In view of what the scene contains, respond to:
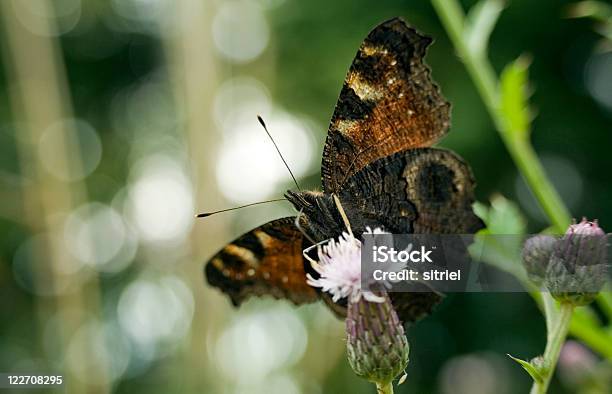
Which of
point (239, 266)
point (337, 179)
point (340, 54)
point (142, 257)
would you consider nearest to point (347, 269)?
point (337, 179)

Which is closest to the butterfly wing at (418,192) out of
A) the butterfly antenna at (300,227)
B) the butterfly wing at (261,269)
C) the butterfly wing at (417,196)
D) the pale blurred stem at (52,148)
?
the butterfly wing at (417,196)

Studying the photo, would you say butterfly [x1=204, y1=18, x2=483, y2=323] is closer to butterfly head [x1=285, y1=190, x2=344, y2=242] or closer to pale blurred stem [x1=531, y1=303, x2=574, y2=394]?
butterfly head [x1=285, y1=190, x2=344, y2=242]

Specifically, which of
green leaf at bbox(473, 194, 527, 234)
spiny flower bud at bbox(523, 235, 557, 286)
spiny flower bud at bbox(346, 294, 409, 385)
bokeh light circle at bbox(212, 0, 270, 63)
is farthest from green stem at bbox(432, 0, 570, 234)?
bokeh light circle at bbox(212, 0, 270, 63)

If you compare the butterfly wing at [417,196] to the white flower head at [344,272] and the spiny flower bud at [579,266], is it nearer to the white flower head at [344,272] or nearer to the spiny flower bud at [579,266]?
the white flower head at [344,272]

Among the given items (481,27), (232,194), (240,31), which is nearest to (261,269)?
(481,27)

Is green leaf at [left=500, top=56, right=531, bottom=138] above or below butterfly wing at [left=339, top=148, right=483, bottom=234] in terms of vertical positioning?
above
